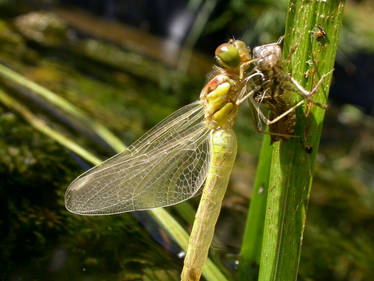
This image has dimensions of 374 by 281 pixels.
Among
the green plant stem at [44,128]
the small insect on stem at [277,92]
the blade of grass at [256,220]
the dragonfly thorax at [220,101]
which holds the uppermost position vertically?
the green plant stem at [44,128]

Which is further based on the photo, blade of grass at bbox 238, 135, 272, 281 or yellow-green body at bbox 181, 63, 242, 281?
yellow-green body at bbox 181, 63, 242, 281

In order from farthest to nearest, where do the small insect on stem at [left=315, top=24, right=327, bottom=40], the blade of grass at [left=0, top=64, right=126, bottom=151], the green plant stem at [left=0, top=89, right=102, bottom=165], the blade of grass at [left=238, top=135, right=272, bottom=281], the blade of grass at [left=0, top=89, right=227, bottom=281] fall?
the blade of grass at [left=0, top=64, right=126, bottom=151] < the green plant stem at [left=0, top=89, right=102, bottom=165] < the blade of grass at [left=0, top=89, right=227, bottom=281] < the blade of grass at [left=238, top=135, right=272, bottom=281] < the small insect on stem at [left=315, top=24, right=327, bottom=40]

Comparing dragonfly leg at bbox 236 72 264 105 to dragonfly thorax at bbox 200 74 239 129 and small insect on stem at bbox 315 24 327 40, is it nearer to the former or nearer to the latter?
dragonfly thorax at bbox 200 74 239 129

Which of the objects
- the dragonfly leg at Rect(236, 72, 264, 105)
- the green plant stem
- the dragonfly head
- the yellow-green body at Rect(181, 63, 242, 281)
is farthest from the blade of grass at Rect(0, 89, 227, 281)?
the dragonfly head

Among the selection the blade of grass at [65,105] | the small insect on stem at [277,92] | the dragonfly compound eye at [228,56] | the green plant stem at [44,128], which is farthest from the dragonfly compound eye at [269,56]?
the blade of grass at [65,105]

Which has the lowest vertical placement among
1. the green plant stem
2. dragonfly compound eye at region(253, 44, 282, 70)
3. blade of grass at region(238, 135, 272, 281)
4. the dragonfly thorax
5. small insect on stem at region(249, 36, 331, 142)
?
blade of grass at region(238, 135, 272, 281)

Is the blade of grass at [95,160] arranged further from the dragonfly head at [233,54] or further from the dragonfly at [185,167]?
the dragonfly head at [233,54]

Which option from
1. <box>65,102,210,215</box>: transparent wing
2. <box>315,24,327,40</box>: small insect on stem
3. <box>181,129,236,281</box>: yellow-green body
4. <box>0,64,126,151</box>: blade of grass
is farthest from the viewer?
<box>0,64,126,151</box>: blade of grass

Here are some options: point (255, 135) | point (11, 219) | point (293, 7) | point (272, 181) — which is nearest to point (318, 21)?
point (293, 7)
